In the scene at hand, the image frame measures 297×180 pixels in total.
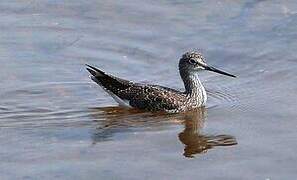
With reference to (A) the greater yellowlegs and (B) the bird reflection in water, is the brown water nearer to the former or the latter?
(B) the bird reflection in water

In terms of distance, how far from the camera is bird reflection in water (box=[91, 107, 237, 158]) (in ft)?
33.1

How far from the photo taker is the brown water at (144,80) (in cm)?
941

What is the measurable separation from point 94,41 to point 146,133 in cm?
314

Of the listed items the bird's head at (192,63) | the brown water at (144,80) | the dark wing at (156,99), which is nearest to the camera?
the brown water at (144,80)

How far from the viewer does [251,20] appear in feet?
45.7

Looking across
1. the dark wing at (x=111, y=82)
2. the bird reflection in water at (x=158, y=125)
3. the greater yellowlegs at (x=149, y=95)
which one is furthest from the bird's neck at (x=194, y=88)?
the dark wing at (x=111, y=82)

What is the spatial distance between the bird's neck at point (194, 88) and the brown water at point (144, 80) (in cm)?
16

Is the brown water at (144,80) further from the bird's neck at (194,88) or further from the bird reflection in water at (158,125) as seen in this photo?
the bird's neck at (194,88)

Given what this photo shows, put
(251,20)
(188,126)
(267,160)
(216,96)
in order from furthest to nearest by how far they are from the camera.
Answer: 1. (251,20)
2. (216,96)
3. (188,126)
4. (267,160)

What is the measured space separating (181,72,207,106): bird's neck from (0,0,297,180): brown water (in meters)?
0.16

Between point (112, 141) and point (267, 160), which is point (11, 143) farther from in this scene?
point (267, 160)

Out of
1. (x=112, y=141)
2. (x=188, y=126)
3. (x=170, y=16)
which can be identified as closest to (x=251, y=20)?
(x=170, y=16)

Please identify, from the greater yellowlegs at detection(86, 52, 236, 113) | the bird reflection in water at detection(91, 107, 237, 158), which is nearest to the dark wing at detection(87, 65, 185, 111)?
the greater yellowlegs at detection(86, 52, 236, 113)

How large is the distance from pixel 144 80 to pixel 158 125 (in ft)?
4.70
